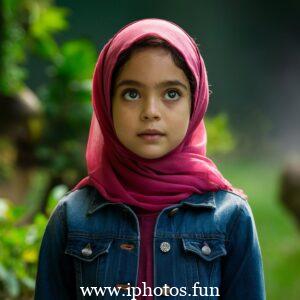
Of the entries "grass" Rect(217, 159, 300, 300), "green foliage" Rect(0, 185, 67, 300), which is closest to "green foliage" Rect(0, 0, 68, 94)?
"green foliage" Rect(0, 185, 67, 300)

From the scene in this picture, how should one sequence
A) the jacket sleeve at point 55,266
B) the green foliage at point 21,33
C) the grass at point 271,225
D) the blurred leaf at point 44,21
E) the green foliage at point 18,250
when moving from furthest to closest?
the grass at point 271,225, the blurred leaf at point 44,21, the green foliage at point 21,33, the green foliage at point 18,250, the jacket sleeve at point 55,266

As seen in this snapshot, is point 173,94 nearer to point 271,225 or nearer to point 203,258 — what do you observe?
point 203,258

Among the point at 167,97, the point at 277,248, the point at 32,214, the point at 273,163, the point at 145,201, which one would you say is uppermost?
the point at 273,163

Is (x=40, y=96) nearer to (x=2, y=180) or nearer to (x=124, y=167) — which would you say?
(x=2, y=180)

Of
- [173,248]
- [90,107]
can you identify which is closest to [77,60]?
[90,107]

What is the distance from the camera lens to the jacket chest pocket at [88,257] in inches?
74.1

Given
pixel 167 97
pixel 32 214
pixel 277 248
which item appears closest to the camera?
pixel 167 97

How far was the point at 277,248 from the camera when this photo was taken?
5801mm

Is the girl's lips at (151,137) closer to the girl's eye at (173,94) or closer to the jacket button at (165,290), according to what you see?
the girl's eye at (173,94)

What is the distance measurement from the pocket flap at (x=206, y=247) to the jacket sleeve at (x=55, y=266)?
12.4 inches

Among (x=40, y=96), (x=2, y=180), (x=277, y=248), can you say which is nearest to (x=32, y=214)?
(x=2, y=180)

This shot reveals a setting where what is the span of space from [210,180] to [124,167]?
220mm

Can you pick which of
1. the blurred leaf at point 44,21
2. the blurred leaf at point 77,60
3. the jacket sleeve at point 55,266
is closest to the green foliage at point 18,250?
the jacket sleeve at point 55,266

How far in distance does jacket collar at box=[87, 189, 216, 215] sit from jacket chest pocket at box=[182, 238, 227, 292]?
0.09 meters
